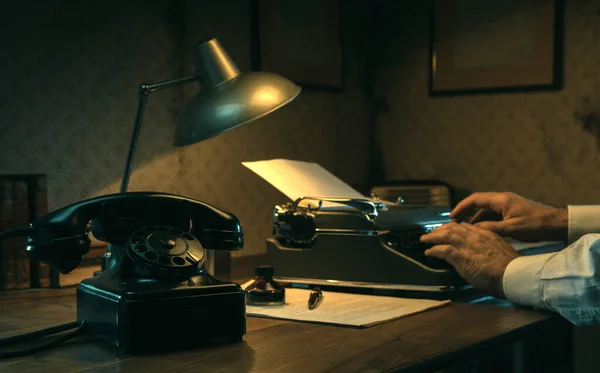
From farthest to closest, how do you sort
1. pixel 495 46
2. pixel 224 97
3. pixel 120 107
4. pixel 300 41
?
pixel 495 46
pixel 300 41
pixel 120 107
pixel 224 97

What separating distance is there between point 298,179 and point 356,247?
0.93ft

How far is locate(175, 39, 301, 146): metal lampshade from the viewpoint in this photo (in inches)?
55.8

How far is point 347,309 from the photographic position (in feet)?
4.04

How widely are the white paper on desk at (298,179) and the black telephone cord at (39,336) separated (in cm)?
60

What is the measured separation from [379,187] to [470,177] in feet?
1.16

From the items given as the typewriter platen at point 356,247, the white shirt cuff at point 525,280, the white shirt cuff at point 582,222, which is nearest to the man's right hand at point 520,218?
the white shirt cuff at point 582,222

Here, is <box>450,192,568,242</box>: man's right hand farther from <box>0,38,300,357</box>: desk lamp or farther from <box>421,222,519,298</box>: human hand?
<box>0,38,300,357</box>: desk lamp

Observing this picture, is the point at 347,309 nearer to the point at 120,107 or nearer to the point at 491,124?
the point at 120,107

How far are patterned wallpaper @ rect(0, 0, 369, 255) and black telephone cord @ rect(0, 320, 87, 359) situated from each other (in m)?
0.69

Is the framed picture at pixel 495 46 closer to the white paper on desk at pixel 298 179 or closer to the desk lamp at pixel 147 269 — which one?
the white paper on desk at pixel 298 179

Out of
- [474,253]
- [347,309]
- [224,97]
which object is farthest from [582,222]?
[224,97]

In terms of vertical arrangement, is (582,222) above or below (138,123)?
below

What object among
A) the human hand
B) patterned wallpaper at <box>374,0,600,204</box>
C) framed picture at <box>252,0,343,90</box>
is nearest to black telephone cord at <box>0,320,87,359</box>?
the human hand

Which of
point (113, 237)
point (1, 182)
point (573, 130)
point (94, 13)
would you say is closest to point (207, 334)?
point (113, 237)
